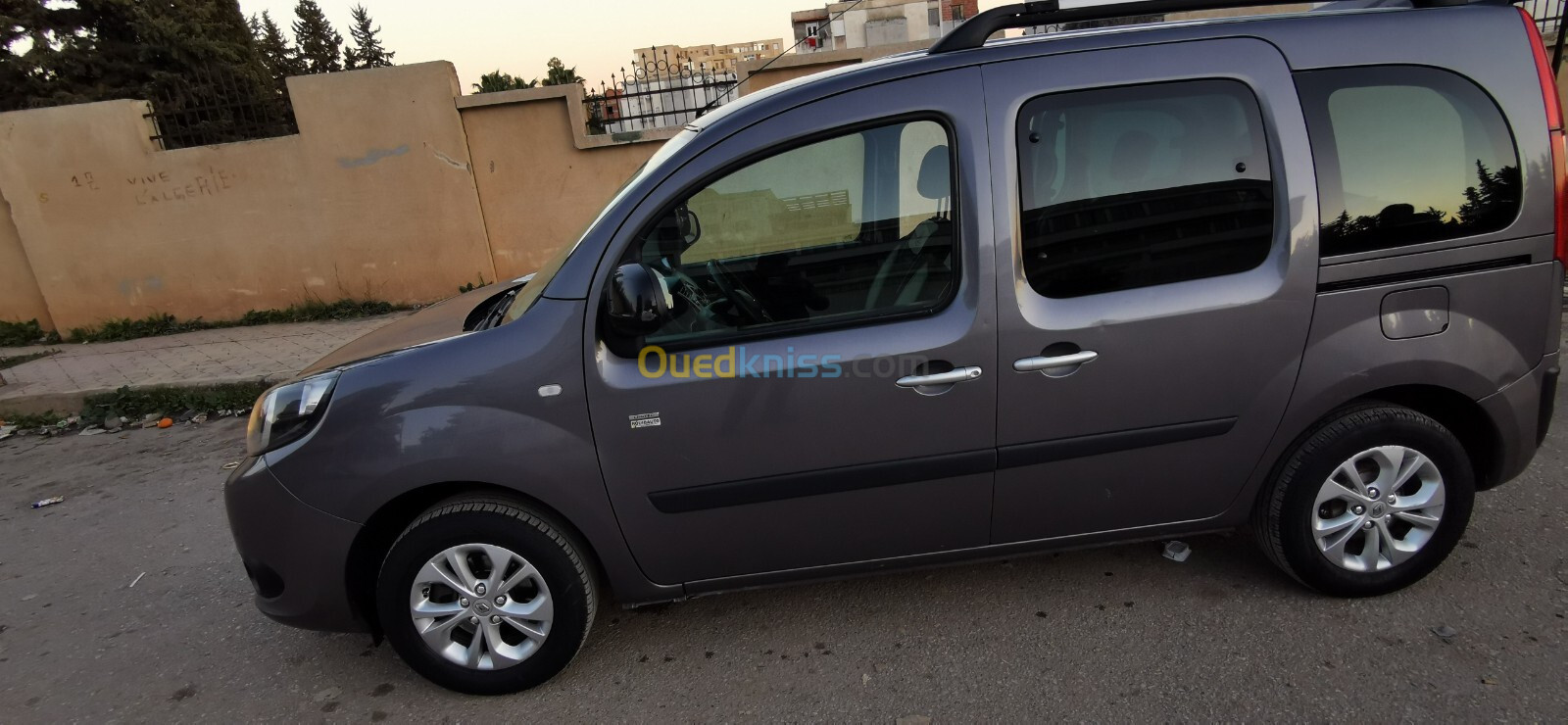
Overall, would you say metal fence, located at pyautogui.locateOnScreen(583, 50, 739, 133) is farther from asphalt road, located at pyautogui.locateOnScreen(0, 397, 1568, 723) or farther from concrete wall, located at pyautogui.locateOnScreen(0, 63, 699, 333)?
asphalt road, located at pyautogui.locateOnScreen(0, 397, 1568, 723)

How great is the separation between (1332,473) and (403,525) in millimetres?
2959

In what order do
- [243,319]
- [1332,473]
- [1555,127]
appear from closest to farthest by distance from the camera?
[1555,127] < [1332,473] < [243,319]

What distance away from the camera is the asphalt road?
2.41 meters

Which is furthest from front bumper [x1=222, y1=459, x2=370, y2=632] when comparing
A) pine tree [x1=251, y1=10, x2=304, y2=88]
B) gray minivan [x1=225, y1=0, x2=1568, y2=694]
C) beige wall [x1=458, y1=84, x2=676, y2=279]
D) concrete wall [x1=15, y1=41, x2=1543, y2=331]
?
pine tree [x1=251, y1=10, x2=304, y2=88]

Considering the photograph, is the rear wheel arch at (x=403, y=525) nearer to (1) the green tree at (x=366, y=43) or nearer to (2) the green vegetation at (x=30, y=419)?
(2) the green vegetation at (x=30, y=419)

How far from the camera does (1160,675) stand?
2.49 metres

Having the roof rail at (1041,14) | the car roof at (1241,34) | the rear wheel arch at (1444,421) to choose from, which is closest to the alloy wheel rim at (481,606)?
the car roof at (1241,34)

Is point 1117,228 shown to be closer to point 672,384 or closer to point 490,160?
point 672,384

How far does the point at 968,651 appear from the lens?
269 cm

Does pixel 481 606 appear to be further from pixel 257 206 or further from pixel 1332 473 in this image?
pixel 257 206

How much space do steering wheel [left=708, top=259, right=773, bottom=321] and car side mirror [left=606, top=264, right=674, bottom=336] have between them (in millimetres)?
194

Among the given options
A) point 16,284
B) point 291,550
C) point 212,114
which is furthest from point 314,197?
point 291,550

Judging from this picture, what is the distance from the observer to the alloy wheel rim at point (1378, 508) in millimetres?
2641

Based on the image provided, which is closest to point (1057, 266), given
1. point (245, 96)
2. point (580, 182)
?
point (580, 182)
